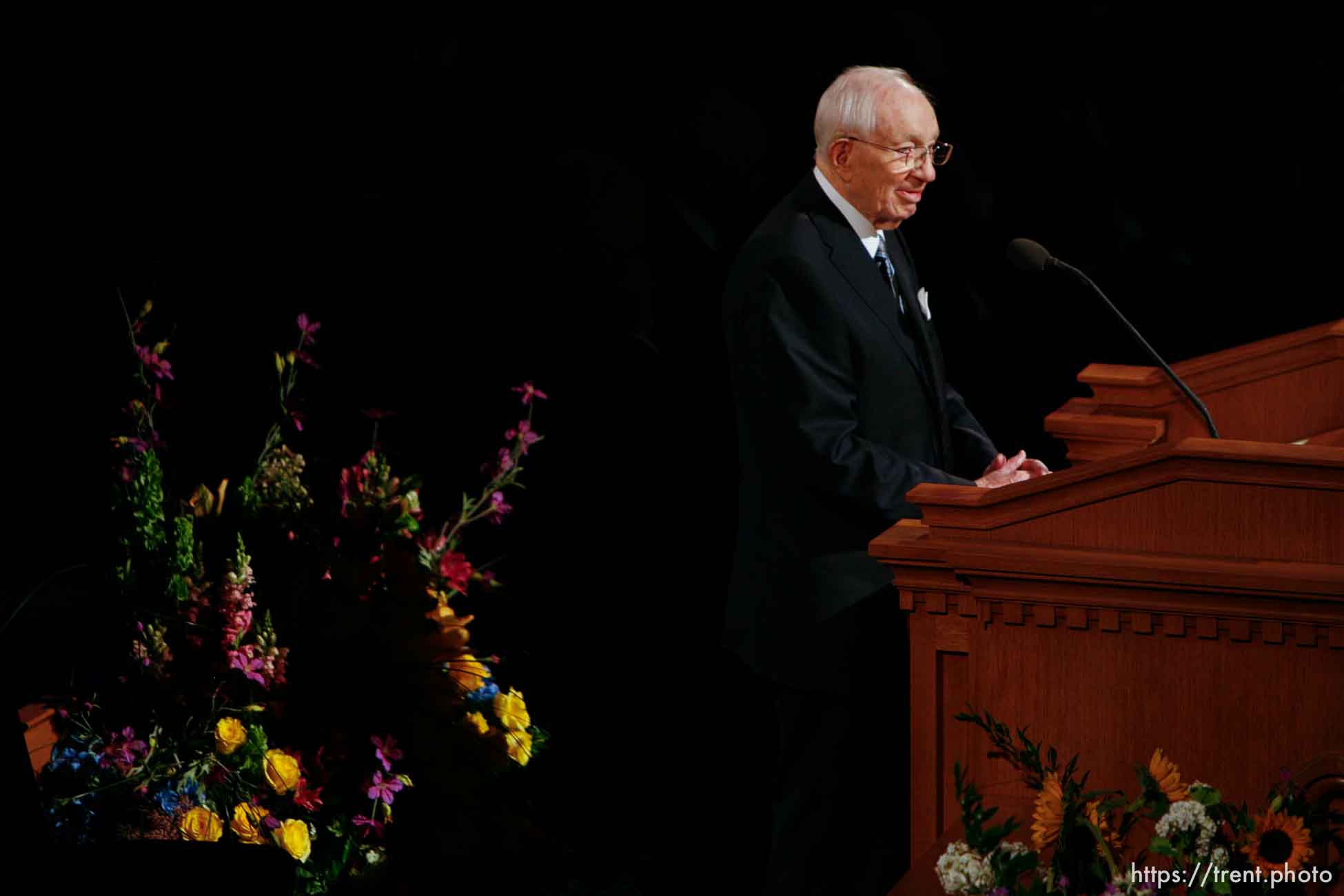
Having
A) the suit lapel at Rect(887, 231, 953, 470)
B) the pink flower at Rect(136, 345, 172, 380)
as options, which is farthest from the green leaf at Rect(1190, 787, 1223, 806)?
the pink flower at Rect(136, 345, 172, 380)

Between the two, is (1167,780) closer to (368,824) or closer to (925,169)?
(368,824)

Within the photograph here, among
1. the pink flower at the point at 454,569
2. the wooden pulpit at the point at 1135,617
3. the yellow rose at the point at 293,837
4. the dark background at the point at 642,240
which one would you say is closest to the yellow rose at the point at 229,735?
the yellow rose at the point at 293,837

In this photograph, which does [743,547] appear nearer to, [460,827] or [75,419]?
[460,827]

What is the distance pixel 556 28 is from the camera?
4.45 metres

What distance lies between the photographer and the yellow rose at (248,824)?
2.56 metres

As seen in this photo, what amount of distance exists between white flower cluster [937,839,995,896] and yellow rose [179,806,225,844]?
93cm

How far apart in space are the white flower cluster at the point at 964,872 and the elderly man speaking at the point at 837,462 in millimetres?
1110

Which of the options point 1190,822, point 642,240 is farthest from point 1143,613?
point 642,240

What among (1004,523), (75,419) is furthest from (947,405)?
(75,419)

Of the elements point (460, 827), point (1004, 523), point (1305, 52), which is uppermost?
point (1305, 52)

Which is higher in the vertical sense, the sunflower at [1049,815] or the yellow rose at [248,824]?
the sunflower at [1049,815]

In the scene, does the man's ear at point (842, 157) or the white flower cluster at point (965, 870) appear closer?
the white flower cluster at point (965, 870)

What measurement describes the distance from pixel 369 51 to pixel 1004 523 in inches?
89.6

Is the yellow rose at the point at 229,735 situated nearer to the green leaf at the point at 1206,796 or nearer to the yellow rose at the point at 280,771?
the yellow rose at the point at 280,771
